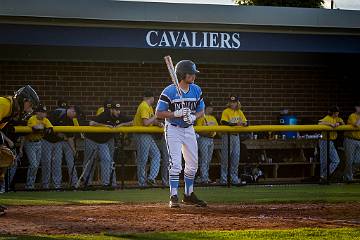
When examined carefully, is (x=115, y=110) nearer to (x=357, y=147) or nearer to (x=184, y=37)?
(x=184, y=37)

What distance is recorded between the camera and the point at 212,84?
63.7 feet

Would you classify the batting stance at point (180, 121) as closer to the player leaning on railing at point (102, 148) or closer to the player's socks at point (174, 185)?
the player's socks at point (174, 185)

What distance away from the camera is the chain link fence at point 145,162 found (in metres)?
14.6

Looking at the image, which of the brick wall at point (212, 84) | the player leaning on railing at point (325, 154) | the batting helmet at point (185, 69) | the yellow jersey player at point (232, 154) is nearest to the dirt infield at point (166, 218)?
the batting helmet at point (185, 69)

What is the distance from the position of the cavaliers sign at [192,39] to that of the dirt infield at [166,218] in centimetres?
681

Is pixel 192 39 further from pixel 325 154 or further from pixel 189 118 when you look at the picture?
pixel 189 118

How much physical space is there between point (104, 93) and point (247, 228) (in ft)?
33.5

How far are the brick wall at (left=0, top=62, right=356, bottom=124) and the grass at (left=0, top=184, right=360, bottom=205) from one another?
447cm

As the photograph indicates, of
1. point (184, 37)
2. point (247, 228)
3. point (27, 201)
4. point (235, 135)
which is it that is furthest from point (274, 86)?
point (247, 228)

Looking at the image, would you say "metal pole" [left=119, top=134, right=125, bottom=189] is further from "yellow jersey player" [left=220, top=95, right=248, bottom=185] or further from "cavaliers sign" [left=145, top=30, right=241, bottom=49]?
"cavaliers sign" [left=145, top=30, right=241, bottom=49]

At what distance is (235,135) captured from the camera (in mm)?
15688

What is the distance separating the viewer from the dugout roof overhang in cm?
1658

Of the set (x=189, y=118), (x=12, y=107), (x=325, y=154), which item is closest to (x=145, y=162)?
(x=325, y=154)

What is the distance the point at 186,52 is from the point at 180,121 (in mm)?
7948
